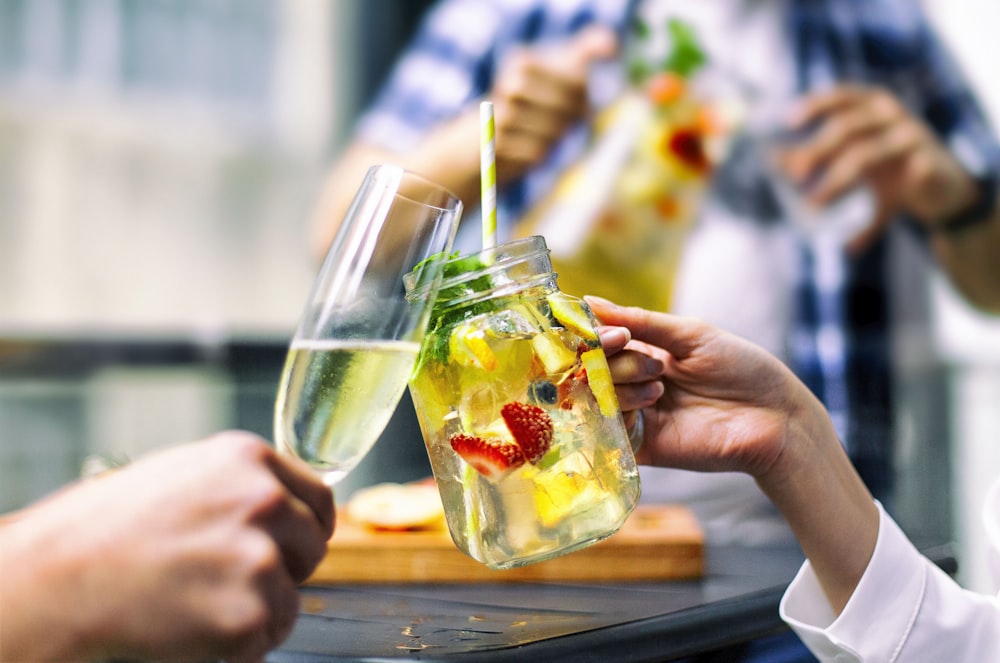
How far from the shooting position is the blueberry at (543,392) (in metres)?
0.61

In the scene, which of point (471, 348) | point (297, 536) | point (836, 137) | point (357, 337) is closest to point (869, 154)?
point (836, 137)

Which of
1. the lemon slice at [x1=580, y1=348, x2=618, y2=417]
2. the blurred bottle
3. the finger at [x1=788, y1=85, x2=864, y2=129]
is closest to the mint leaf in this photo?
the blurred bottle

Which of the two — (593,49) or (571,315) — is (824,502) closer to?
(571,315)

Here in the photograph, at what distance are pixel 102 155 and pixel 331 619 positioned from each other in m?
2.30

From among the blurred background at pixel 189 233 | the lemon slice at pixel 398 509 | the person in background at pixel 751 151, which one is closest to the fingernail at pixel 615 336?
the lemon slice at pixel 398 509

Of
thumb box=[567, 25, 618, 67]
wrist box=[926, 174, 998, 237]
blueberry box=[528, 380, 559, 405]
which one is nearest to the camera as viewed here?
blueberry box=[528, 380, 559, 405]

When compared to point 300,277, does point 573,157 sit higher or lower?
higher

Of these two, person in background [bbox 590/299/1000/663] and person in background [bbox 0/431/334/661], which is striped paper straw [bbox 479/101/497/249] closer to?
person in background [bbox 590/299/1000/663]

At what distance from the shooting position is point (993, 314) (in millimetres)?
1933

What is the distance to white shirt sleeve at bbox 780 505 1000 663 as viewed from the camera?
0.77 m

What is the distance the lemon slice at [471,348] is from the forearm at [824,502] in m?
0.28

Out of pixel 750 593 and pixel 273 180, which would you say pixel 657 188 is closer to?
pixel 750 593

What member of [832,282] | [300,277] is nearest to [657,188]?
[832,282]

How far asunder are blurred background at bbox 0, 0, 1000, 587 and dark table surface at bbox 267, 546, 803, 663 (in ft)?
4.35
